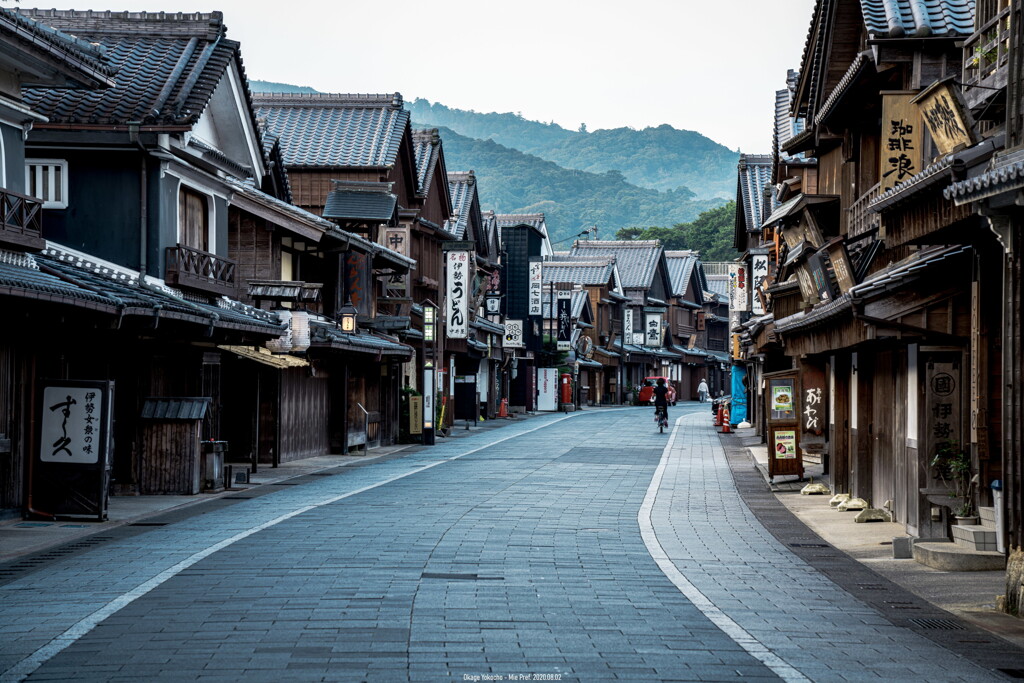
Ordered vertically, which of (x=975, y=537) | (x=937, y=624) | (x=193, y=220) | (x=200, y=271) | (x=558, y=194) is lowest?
(x=937, y=624)

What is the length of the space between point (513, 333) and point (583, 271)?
2808 centimetres

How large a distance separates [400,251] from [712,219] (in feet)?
296

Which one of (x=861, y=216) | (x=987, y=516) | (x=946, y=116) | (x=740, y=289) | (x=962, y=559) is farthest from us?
(x=740, y=289)

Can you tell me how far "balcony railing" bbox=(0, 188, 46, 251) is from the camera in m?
16.5

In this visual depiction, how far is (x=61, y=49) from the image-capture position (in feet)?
54.2

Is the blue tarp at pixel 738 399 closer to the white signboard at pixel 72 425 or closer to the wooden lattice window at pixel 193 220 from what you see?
the wooden lattice window at pixel 193 220

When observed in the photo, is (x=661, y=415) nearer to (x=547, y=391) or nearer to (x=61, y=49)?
(x=547, y=391)

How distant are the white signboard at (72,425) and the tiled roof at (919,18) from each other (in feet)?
39.0

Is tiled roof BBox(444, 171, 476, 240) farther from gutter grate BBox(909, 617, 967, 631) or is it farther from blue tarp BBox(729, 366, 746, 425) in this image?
gutter grate BBox(909, 617, 967, 631)

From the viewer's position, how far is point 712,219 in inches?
4975

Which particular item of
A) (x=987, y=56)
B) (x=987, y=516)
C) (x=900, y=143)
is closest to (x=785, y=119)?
(x=900, y=143)

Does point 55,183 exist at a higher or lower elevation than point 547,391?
higher

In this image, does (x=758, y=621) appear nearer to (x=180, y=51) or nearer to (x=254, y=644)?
(x=254, y=644)

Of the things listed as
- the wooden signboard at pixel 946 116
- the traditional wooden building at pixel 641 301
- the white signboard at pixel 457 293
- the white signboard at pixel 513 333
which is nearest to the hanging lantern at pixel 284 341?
the wooden signboard at pixel 946 116
